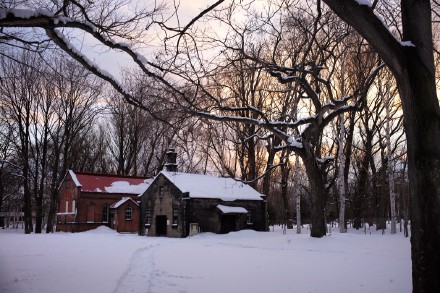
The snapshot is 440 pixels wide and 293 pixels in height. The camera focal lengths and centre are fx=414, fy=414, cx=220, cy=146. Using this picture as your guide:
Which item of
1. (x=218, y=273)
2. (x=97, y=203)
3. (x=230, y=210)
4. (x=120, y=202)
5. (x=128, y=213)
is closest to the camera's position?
(x=218, y=273)

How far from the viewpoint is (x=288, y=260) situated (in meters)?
15.2

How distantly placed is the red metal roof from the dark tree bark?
40672 millimetres

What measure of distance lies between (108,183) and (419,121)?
44.9m

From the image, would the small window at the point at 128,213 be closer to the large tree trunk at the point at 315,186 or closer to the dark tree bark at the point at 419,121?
the large tree trunk at the point at 315,186

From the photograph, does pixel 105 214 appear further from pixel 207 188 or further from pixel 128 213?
pixel 207 188

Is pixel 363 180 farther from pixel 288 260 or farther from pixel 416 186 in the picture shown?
pixel 416 186

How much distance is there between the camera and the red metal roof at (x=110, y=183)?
46.7m

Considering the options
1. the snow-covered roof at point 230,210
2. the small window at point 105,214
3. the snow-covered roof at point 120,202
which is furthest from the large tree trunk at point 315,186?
the small window at point 105,214

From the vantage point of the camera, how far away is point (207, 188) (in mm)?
37375

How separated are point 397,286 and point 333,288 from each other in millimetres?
1640

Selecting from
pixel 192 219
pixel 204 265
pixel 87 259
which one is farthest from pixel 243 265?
pixel 192 219

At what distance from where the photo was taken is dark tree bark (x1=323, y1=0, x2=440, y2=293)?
21.5 feet

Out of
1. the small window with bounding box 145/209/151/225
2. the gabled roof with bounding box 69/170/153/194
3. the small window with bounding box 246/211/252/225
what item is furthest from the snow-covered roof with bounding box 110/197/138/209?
the small window with bounding box 246/211/252/225

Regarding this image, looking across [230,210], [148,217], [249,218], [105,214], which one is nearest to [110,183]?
[105,214]
